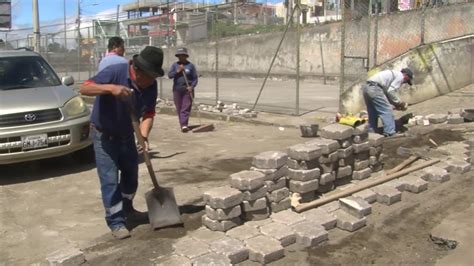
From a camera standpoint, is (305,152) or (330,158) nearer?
(305,152)

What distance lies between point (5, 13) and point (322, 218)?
21.5m

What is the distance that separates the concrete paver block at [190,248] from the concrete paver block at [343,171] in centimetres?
229

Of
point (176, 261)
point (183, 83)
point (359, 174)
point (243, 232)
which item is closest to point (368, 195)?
point (359, 174)

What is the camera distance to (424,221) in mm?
5191

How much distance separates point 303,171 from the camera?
18.3ft

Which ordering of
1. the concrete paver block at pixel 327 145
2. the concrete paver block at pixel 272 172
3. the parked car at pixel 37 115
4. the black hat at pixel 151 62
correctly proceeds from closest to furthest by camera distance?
the black hat at pixel 151 62 < the concrete paver block at pixel 272 172 < the concrete paver block at pixel 327 145 < the parked car at pixel 37 115

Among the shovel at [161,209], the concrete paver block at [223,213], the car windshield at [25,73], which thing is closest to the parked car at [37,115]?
the car windshield at [25,73]

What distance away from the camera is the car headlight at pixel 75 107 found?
7461mm

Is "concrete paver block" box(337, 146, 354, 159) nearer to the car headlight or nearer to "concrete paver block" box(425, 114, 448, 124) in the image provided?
the car headlight

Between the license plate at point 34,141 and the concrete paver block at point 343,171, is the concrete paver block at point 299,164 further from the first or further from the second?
the license plate at point 34,141

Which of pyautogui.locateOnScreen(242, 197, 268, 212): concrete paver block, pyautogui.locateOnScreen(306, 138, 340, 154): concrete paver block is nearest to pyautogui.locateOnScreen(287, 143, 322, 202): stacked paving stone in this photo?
pyautogui.locateOnScreen(306, 138, 340, 154): concrete paver block

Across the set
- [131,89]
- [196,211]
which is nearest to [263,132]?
[196,211]

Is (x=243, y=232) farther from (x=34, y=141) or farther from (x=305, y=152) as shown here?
(x=34, y=141)

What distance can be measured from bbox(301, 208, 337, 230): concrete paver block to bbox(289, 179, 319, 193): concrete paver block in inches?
15.9
